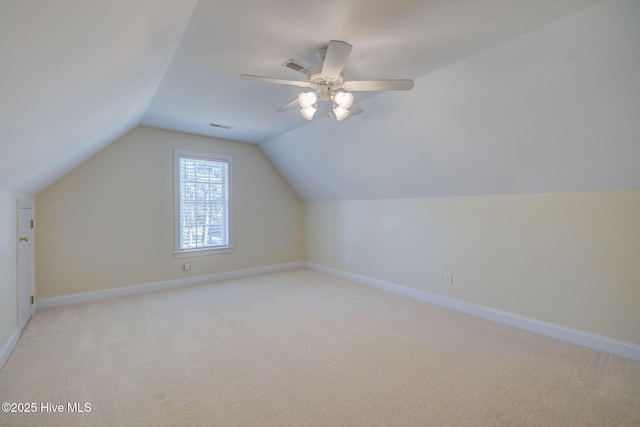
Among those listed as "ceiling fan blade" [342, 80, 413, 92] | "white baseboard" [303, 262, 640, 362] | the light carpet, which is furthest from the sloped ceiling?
"white baseboard" [303, 262, 640, 362]

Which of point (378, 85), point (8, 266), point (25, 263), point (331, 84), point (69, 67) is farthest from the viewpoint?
point (25, 263)

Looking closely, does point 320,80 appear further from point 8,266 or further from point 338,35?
point 8,266

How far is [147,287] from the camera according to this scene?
4.32m

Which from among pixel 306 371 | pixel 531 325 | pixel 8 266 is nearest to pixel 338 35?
pixel 306 371

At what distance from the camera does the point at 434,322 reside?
3188mm

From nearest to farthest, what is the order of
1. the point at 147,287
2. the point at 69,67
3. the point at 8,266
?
the point at 69,67 < the point at 8,266 < the point at 147,287

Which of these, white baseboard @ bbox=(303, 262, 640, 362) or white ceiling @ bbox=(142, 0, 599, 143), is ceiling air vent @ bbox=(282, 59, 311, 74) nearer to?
white ceiling @ bbox=(142, 0, 599, 143)

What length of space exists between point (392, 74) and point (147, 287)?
441 centimetres

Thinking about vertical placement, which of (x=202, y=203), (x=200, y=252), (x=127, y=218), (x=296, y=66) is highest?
(x=296, y=66)

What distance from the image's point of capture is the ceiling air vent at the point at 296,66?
239 cm

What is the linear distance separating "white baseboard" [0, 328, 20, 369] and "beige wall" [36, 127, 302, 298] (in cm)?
115

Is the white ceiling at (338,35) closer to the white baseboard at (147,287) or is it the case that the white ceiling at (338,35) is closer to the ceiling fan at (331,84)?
the ceiling fan at (331,84)

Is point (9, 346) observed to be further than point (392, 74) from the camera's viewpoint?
No

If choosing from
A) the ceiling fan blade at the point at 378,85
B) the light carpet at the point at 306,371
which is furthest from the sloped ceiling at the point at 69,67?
the light carpet at the point at 306,371
